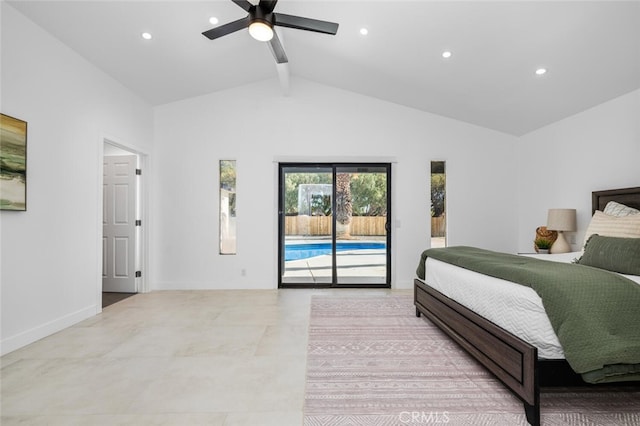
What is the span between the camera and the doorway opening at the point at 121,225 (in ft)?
15.6

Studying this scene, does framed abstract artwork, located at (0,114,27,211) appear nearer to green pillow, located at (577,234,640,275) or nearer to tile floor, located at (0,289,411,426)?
tile floor, located at (0,289,411,426)

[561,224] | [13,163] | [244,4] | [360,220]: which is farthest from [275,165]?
[561,224]

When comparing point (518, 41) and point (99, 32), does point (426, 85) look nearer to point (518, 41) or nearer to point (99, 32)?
point (518, 41)

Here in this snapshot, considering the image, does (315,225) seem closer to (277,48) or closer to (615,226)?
(277,48)

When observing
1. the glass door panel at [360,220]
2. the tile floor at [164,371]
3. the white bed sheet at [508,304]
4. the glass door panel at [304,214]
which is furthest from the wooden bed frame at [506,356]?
the glass door panel at [304,214]

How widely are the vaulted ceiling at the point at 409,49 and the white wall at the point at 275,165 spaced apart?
335mm

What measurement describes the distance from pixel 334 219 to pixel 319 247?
0.53 m

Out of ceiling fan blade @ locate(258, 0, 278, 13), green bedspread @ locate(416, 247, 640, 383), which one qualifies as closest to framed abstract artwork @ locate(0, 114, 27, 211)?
ceiling fan blade @ locate(258, 0, 278, 13)

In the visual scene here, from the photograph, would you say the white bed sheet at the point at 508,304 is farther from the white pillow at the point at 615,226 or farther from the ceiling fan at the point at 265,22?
the ceiling fan at the point at 265,22

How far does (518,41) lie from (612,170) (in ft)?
6.09

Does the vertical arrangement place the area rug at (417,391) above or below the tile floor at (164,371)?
above

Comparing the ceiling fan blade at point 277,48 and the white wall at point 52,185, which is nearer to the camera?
the white wall at point 52,185

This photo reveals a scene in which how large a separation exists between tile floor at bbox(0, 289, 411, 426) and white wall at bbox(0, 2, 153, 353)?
0.28m

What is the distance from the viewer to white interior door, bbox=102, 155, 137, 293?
4754 mm
